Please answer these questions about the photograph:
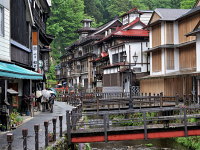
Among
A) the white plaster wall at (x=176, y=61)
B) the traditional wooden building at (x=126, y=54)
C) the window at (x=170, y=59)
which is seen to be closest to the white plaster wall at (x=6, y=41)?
the window at (x=170, y=59)

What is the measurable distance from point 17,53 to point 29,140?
383 inches

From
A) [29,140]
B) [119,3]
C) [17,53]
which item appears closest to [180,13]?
[17,53]

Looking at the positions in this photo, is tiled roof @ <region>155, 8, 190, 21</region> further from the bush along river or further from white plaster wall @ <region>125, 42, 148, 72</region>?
the bush along river

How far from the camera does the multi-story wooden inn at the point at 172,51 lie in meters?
35.9

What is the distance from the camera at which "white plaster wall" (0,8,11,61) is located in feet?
57.7

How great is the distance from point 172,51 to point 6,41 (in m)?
26.0

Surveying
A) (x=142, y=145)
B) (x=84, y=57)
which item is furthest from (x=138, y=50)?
(x=142, y=145)

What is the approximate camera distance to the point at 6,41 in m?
18.3

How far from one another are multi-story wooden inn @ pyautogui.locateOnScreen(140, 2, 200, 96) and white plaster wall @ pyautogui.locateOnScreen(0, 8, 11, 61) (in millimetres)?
20706

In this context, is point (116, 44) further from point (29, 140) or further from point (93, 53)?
point (29, 140)

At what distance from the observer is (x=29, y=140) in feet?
45.8

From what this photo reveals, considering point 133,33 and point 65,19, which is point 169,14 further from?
point 65,19

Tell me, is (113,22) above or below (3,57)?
above

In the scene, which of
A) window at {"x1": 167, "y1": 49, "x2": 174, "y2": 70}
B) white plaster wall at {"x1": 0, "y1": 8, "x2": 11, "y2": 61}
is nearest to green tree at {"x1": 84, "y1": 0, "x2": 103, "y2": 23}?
window at {"x1": 167, "y1": 49, "x2": 174, "y2": 70}
